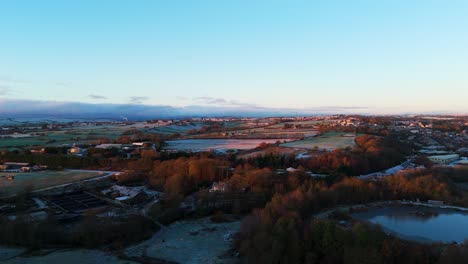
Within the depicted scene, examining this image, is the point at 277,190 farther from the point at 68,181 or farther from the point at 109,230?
the point at 68,181

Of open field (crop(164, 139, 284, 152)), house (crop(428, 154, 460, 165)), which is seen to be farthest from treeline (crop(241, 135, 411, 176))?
open field (crop(164, 139, 284, 152))

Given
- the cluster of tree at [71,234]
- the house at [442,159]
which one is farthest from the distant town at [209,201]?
the house at [442,159]

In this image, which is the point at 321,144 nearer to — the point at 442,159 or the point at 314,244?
the point at 442,159

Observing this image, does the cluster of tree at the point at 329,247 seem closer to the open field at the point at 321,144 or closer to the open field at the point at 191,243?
the open field at the point at 191,243

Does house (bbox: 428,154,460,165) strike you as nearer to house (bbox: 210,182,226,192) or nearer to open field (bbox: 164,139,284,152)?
open field (bbox: 164,139,284,152)

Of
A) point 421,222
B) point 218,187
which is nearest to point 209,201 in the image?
point 218,187
